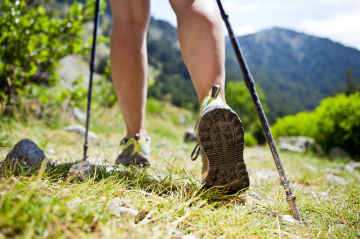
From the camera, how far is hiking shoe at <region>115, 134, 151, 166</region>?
3.76 feet

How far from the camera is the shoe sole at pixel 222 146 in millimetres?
748

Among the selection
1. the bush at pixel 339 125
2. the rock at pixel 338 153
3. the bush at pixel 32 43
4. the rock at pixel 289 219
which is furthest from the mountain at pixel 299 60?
the rock at pixel 289 219

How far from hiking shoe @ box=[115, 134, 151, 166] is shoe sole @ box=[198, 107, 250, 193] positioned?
467mm

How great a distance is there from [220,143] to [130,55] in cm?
73

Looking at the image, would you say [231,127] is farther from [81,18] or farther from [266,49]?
[266,49]

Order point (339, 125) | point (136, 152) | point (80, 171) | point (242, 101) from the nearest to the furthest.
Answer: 1. point (80, 171)
2. point (136, 152)
3. point (339, 125)
4. point (242, 101)

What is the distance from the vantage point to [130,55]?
117 cm

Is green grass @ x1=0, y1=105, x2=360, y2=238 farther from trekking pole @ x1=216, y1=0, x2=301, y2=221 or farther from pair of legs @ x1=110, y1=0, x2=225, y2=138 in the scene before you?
pair of legs @ x1=110, y1=0, x2=225, y2=138

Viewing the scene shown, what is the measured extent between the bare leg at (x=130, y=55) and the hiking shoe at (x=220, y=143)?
1.73ft

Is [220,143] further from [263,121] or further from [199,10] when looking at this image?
[199,10]

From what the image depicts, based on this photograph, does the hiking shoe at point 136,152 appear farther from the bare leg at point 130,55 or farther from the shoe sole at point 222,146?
the shoe sole at point 222,146

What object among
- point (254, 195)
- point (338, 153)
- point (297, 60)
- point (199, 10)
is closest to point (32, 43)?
point (199, 10)

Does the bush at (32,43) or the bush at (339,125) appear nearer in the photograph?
the bush at (32,43)

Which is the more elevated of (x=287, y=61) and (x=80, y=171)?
(x=287, y=61)
